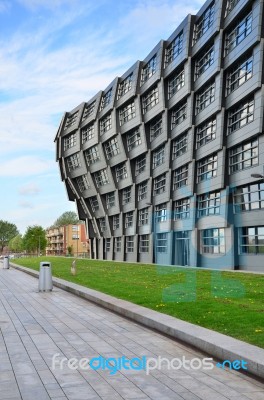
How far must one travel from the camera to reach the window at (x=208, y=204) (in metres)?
37.8

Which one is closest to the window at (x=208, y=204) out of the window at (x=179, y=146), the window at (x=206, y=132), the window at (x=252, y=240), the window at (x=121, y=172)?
the window at (x=252, y=240)

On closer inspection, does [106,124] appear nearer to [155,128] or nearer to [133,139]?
[133,139]

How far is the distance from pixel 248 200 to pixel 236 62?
36.6 feet

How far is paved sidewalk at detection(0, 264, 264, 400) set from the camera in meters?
5.32

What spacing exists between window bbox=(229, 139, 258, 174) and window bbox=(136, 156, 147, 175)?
740 inches

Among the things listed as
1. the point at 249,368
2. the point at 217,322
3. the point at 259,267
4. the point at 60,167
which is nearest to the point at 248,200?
the point at 259,267

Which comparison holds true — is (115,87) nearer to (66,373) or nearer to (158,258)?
(158,258)

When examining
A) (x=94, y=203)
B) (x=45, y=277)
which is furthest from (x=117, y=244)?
(x=45, y=277)

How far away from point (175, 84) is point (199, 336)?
41313mm

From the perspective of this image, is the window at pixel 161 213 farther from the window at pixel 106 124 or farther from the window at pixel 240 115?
the window at pixel 106 124

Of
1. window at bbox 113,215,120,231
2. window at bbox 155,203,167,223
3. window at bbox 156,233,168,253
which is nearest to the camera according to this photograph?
window at bbox 156,233,168,253

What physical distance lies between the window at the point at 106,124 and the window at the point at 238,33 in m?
26.4

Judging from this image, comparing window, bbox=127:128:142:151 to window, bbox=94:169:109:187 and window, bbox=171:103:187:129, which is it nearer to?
window, bbox=171:103:187:129

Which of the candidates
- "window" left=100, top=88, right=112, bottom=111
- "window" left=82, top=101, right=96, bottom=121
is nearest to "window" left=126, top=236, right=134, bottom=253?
"window" left=100, top=88, right=112, bottom=111
